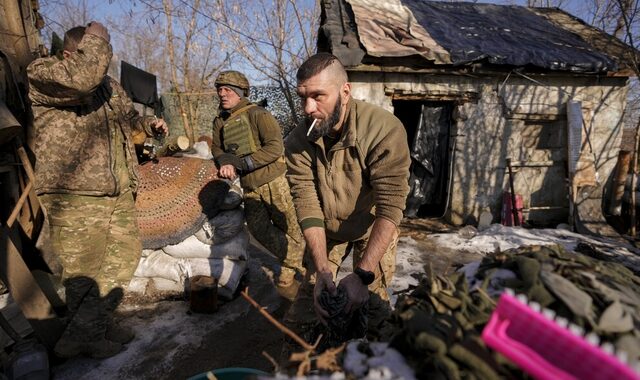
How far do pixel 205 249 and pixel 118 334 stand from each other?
107 cm

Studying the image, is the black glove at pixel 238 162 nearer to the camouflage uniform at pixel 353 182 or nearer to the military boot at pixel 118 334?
the camouflage uniform at pixel 353 182

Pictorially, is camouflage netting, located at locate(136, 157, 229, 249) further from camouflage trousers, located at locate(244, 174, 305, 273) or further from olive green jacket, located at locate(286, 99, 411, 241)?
olive green jacket, located at locate(286, 99, 411, 241)

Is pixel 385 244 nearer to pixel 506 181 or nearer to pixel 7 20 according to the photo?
pixel 7 20

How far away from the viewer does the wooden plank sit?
86.5 inches

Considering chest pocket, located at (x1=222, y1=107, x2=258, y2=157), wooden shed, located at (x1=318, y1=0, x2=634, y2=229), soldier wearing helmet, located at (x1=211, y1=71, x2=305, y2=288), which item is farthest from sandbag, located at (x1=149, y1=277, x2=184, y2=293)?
wooden shed, located at (x1=318, y1=0, x2=634, y2=229)

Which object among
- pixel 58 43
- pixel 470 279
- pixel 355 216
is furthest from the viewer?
Answer: pixel 58 43

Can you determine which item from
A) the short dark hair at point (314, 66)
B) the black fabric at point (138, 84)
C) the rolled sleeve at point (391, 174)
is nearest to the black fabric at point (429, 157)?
the rolled sleeve at point (391, 174)

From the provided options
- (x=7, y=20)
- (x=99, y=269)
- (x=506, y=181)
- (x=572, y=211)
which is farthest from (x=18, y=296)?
(x=572, y=211)

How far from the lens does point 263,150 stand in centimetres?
343

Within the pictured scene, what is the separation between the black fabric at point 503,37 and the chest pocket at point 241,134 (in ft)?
14.0

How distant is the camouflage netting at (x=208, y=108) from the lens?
11.1 meters

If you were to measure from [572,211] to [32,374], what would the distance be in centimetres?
804

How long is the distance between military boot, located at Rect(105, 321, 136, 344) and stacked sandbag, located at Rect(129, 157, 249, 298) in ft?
2.22

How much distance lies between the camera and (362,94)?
19.5ft
